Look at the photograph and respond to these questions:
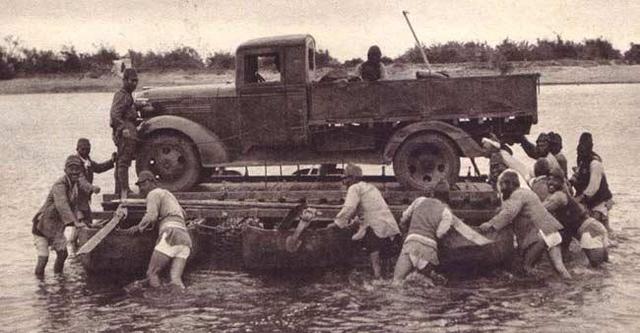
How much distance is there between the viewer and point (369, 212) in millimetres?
12273

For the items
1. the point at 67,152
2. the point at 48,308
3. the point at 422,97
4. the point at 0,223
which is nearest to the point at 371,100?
the point at 422,97

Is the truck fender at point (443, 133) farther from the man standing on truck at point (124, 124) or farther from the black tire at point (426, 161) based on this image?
the man standing on truck at point (124, 124)

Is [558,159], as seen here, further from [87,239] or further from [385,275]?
[87,239]

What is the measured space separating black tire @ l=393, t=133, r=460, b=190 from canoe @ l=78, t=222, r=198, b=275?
372 cm

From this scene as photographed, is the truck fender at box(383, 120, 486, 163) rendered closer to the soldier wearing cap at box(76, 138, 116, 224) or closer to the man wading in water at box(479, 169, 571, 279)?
the man wading in water at box(479, 169, 571, 279)

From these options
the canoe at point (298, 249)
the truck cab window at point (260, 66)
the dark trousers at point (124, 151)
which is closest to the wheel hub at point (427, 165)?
the canoe at point (298, 249)

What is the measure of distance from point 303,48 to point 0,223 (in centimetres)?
953

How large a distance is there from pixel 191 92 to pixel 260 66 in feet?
4.18

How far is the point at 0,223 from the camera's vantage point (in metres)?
19.8

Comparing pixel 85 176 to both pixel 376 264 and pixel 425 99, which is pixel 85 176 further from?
pixel 425 99

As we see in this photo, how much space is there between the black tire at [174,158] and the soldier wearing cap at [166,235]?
6.06ft

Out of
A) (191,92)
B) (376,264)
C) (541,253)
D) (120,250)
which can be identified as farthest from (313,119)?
(541,253)

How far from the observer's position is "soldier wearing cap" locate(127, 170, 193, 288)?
39.8 feet

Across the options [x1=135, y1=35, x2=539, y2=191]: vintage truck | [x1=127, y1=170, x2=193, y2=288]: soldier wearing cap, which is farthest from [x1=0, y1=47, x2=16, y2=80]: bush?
[x1=127, y1=170, x2=193, y2=288]: soldier wearing cap
